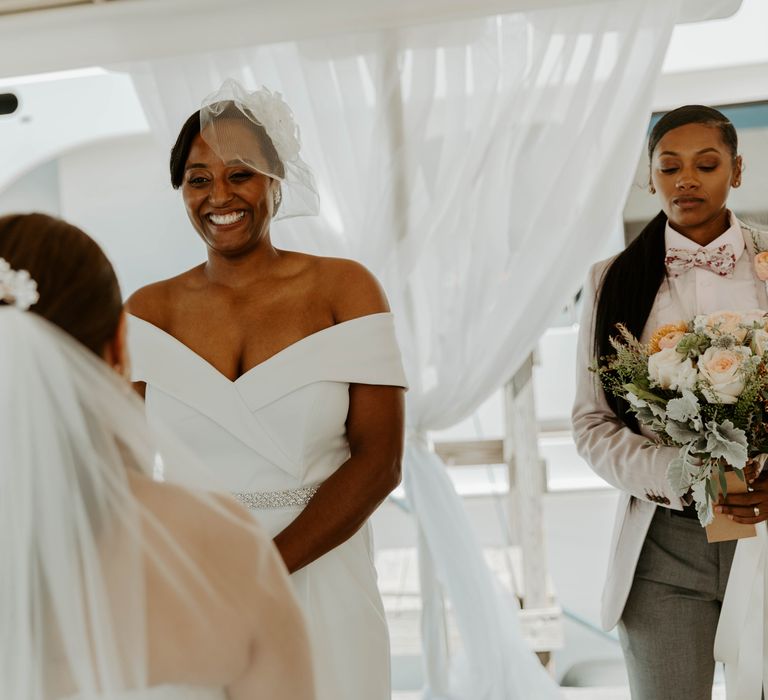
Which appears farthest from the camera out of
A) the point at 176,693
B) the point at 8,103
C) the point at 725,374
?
the point at 8,103

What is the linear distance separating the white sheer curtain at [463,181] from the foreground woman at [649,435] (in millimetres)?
839

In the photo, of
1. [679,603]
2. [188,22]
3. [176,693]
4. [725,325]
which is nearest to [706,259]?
[725,325]

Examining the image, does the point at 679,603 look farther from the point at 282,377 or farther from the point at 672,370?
the point at 282,377

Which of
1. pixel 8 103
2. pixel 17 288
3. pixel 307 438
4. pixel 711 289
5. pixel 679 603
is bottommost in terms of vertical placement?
pixel 679 603

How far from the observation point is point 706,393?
76.0 inches

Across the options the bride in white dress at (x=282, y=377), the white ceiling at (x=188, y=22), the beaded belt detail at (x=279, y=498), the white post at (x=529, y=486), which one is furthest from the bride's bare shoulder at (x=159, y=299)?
the white post at (x=529, y=486)

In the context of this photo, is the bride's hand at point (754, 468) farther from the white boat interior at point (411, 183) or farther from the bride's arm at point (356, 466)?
the white boat interior at point (411, 183)

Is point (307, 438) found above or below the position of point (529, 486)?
above

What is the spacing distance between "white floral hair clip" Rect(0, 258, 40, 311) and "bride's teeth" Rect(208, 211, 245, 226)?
3.49 ft

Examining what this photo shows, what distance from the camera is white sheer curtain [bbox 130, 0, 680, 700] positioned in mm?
3090

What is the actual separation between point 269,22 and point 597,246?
1.25 meters

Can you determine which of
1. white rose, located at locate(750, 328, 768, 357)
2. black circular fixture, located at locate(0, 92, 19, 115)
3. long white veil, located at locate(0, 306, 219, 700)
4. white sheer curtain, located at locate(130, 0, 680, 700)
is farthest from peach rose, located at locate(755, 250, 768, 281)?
black circular fixture, located at locate(0, 92, 19, 115)

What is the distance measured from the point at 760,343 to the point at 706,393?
0.15m

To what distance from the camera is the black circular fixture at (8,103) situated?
6.96 m
